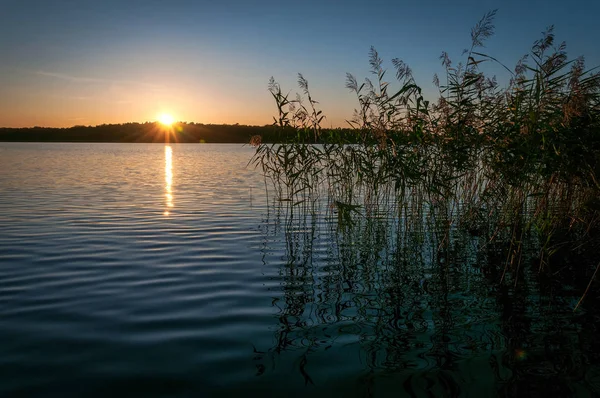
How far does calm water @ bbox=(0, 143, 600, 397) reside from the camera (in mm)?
4141

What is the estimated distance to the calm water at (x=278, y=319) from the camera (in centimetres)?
414

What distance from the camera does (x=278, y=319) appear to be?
223 inches

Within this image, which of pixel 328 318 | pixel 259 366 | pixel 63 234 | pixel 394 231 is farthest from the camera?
pixel 394 231

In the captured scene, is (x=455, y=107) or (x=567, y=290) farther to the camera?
(x=455, y=107)

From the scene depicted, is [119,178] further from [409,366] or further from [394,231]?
[409,366]

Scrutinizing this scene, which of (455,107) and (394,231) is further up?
(455,107)

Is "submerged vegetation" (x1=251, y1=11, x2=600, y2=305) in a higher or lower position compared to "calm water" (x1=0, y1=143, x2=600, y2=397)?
higher

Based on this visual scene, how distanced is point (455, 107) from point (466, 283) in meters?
3.65

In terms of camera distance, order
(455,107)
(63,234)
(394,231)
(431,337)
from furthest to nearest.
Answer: (394,231) → (63,234) → (455,107) → (431,337)

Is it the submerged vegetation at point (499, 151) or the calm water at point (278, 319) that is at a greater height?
the submerged vegetation at point (499, 151)

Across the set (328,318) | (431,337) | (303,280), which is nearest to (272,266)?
(303,280)

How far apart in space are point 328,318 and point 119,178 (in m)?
22.5

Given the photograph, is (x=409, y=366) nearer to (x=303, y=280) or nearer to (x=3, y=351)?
(x=303, y=280)

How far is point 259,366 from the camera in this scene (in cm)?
440
